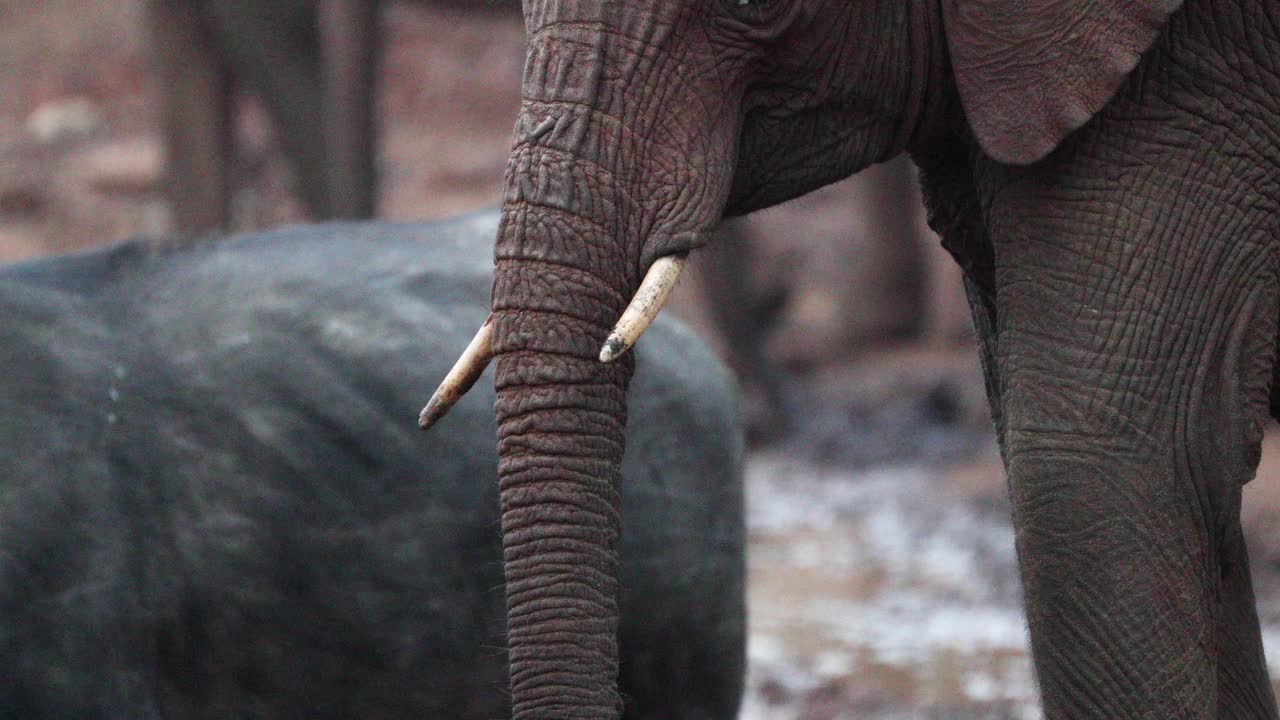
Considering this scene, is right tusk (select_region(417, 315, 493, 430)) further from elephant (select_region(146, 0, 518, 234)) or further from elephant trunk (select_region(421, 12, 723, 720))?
elephant (select_region(146, 0, 518, 234))

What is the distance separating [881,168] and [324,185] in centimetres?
431

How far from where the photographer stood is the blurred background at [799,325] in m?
6.12

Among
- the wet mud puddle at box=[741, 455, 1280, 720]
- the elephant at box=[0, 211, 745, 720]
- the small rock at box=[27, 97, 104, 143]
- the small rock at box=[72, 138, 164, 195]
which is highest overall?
the small rock at box=[27, 97, 104, 143]

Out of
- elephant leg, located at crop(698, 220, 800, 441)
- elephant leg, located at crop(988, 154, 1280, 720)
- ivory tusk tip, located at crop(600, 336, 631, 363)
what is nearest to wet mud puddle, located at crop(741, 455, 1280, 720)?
elephant leg, located at crop(698, 220, 800, 441)

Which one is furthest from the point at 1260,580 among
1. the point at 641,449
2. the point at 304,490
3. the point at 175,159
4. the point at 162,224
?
the point at 162,224

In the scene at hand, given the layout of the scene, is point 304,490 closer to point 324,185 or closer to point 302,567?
point 302,567

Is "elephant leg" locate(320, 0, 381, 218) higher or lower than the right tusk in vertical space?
higher

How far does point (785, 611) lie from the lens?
6.73m

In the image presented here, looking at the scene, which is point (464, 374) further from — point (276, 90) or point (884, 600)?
point (276, 90)

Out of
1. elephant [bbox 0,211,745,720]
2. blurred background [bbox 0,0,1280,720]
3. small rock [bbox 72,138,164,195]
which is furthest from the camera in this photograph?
small rock [bbox 72,138,164,195]

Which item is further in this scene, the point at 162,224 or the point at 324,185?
the point at 162,224

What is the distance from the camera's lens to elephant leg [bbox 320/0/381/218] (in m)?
8.84

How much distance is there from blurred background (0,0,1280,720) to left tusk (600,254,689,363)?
2.30 feet

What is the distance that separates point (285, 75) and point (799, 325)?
4643 mm
